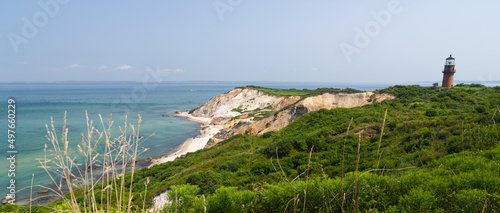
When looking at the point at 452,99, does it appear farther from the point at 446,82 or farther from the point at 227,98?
the point at 227,98

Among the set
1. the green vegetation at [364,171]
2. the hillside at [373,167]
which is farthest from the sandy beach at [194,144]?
the hillside at [373,167]

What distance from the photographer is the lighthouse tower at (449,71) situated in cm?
3453

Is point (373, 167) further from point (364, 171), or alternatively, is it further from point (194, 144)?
point (194, 144)

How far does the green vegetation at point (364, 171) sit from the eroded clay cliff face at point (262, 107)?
8.81 metres

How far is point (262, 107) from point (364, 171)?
48.3m

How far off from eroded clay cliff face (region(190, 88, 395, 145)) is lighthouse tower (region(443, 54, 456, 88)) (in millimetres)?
9005

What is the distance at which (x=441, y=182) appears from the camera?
13.1 feet

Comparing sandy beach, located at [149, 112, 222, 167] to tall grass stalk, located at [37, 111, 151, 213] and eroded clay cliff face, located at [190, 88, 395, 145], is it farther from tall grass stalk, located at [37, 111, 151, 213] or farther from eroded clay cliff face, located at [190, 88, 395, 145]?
tall grass stalk, located at [37, 111, 151, 213]

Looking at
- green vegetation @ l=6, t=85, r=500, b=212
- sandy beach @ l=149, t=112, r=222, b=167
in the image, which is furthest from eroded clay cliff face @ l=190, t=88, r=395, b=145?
green vegetation @ l=6, t=85, r=500, b=212

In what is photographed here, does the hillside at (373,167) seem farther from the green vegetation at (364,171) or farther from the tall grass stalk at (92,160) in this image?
the tall grass stalk at (92,160)

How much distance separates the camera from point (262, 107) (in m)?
54.4

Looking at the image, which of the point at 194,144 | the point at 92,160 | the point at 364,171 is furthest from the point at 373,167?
the point at 194,144

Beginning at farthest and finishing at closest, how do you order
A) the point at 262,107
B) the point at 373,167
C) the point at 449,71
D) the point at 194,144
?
the point at 262,107
the point at 194,144
the point at 449,71
the point at 373,167

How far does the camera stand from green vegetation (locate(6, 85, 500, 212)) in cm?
362
